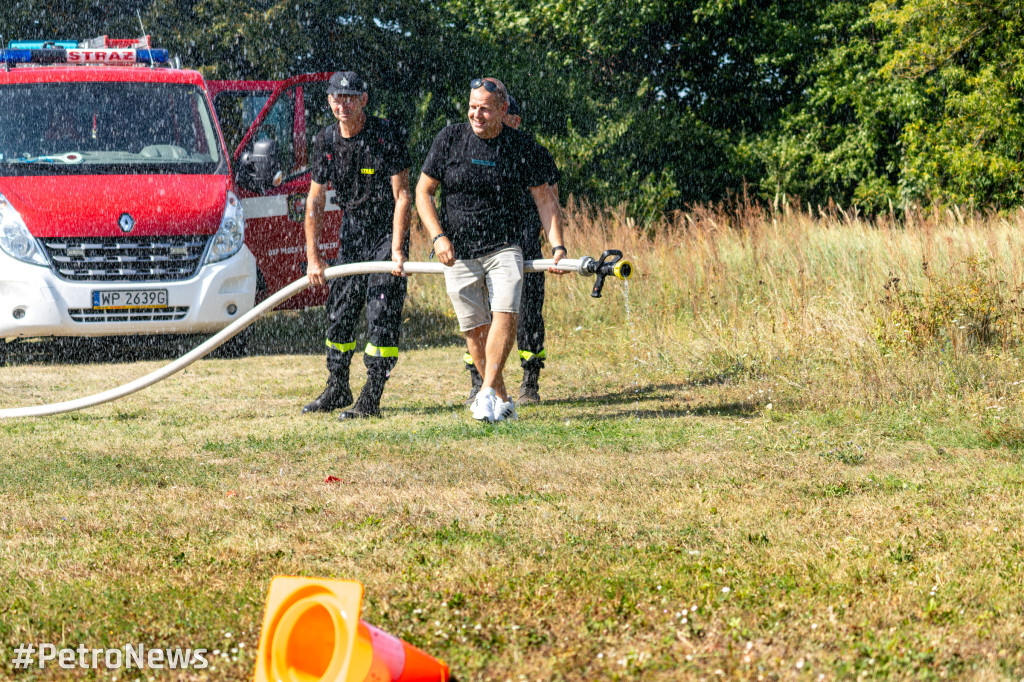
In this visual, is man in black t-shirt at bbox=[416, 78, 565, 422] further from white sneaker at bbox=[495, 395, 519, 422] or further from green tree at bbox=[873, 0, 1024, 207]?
green tree at bbox=[873, 0, 1024, 207]

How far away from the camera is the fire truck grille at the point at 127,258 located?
930 centimetres

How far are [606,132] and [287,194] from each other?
13.7m

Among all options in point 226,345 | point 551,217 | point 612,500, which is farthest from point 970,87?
point 612,500

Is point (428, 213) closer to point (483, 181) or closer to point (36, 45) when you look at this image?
point (483, 181)

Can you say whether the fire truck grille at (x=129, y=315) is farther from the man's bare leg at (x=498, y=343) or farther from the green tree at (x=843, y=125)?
the green tree at (x=843, y=125)

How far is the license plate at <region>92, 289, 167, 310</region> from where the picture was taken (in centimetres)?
932

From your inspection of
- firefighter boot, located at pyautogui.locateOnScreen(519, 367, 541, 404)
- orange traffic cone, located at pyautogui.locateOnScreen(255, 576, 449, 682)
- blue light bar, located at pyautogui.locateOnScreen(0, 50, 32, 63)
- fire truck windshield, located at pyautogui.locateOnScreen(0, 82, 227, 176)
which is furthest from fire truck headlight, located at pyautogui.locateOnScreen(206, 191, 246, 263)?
orange traffic cone, located at pyautogui.locateOnScreen(255, 576, 449, 682)

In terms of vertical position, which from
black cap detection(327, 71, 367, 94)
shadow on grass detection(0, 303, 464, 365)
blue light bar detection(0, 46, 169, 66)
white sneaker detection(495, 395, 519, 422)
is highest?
blue light bar detection(0, 46, 169, 66)

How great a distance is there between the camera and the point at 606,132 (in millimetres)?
23359

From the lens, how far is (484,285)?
7.08 m

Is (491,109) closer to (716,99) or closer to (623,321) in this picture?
(623,321)

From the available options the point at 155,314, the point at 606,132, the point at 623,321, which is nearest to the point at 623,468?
the point at 155,314

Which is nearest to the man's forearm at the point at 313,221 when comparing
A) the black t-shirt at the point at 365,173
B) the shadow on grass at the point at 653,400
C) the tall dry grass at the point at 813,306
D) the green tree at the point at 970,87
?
the black t-shirt at the point at 365,173

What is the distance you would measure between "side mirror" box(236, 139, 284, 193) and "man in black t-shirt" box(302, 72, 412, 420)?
2.44 m
